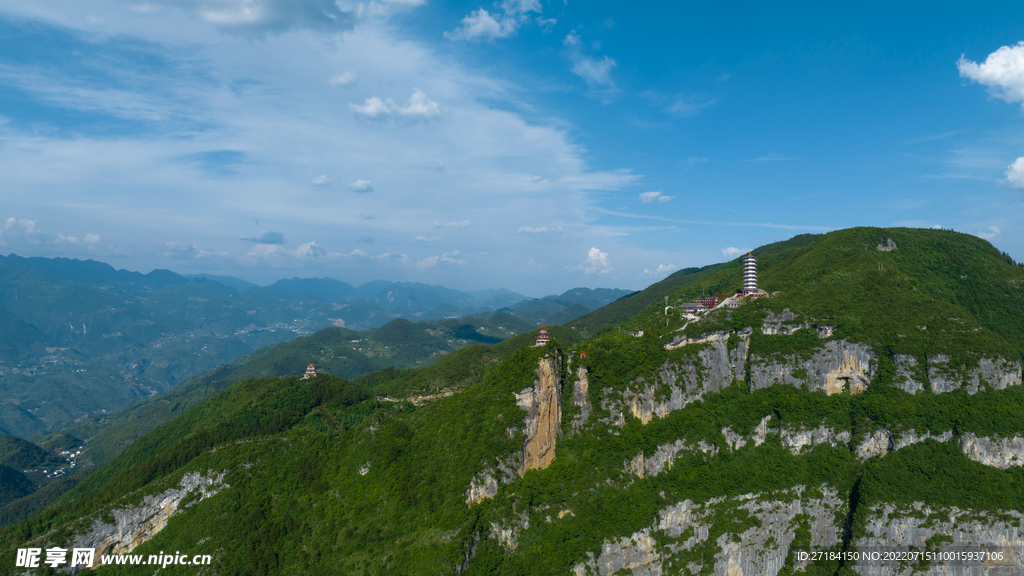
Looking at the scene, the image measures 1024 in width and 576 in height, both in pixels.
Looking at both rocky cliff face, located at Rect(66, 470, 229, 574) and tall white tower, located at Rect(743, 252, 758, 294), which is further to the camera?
tall white tower, located at Rect(743, 252, 758, 294)

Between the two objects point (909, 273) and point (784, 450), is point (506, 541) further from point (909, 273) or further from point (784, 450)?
point (909, 273)

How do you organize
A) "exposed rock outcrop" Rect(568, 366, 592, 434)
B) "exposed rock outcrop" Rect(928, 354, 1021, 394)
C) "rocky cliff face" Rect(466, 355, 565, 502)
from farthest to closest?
"exposed rock outcrop" Rect(928, 354, 1021, 394) → "exposed rock outcrop" Rect(568, 366, 592, 434) → "rocky cliff face" Rect(466, 355, 565, 502)

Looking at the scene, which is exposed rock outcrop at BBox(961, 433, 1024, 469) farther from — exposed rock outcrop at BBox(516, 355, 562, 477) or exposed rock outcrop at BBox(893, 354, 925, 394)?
exposed rock outcrop at BBox(516, 355, 562, 477)

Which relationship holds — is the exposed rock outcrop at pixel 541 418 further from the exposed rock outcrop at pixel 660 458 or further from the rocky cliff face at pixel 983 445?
the rocky cliff face at pixel 983 445

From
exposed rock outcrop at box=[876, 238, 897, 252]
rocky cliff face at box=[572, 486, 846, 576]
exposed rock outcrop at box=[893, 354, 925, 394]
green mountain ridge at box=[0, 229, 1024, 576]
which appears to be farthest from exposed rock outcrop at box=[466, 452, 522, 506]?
exposed rock outcrop at box=[876, 238, 897, 252]

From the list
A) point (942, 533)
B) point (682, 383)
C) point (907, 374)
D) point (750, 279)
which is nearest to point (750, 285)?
point (750, 279)

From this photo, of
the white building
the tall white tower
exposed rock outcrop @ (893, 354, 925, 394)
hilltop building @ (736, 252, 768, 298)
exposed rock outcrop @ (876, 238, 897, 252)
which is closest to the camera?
exposed rock outcrop @ (893, 354, 925, 394)

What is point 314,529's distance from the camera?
50.5m

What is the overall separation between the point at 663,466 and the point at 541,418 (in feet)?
55.6

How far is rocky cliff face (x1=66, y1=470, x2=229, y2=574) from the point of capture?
155 feet

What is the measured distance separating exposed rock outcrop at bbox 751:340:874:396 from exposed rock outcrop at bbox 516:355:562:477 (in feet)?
97.6

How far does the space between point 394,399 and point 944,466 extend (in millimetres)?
89944

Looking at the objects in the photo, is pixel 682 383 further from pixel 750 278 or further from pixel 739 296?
pixel 750 278

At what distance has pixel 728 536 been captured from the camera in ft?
158
